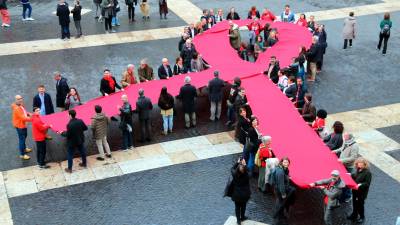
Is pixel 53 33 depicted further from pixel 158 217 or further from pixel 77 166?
pixel 158 217

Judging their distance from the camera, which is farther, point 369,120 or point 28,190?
point 369,120

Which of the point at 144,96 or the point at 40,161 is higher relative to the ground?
the point at 144,96

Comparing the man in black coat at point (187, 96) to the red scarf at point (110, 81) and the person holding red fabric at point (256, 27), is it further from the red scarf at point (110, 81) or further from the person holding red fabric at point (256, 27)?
the person holding red fabric at point (256, 27)

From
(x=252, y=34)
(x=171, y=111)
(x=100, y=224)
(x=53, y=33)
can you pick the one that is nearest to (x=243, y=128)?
(x=171, y=111)

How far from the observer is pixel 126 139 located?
1480 centimetres

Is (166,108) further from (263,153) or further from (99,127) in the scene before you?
(263,153)

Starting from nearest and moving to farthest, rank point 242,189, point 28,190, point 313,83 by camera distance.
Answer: point 242,189, point 28,190, point 313,83

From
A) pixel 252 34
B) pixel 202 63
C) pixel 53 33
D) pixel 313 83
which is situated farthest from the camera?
pixel 53 33

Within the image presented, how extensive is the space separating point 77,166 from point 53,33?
38.2 feet

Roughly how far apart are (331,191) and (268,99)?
181 inches

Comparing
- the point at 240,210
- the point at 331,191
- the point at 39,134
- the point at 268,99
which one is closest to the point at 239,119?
the point at 268,99

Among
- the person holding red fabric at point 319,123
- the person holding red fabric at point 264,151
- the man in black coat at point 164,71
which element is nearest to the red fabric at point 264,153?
the person holding red fabric at point 264,151

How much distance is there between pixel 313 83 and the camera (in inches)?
756

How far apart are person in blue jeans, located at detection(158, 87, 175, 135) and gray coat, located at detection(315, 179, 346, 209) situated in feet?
17.5
